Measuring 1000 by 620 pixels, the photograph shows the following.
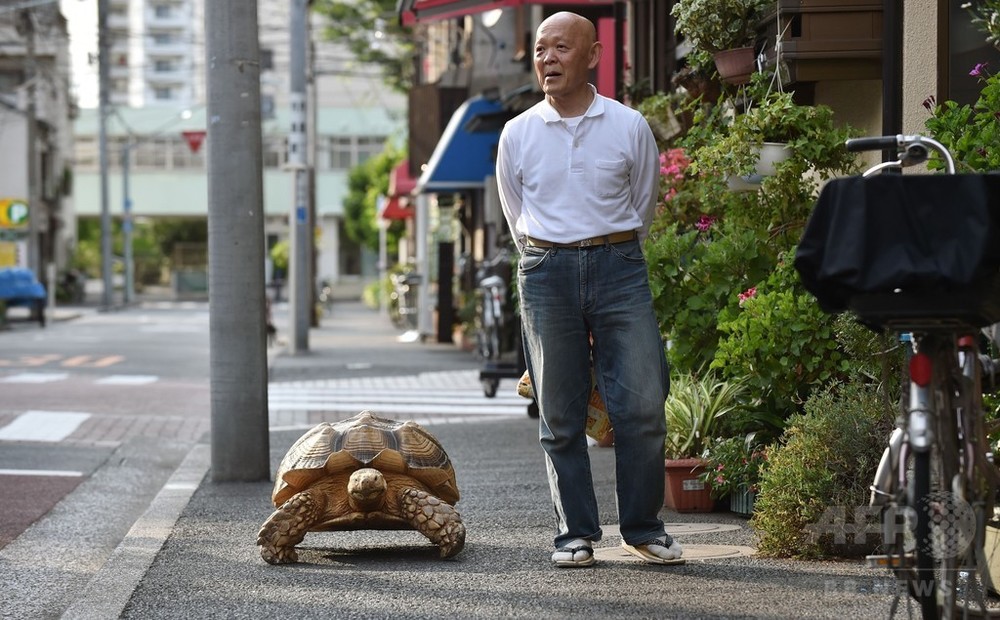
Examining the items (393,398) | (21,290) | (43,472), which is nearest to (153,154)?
(21,290)

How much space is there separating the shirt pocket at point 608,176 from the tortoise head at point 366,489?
1349mm

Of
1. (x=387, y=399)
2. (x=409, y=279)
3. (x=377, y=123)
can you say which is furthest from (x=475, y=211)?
(x=377, y=123)

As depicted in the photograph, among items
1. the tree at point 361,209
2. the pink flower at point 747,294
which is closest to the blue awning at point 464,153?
the pink flower at point 747,294

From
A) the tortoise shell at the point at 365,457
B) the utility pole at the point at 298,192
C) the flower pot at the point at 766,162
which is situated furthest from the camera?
the utility pole at the point at 298,192

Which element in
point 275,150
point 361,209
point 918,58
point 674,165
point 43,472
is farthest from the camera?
point 275,150

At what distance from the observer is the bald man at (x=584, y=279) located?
5.58 meters

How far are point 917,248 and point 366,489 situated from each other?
2.55 m

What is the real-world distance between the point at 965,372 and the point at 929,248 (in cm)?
44

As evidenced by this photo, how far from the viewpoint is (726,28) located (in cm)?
838

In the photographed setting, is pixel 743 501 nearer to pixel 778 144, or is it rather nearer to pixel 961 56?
pixel 778 144

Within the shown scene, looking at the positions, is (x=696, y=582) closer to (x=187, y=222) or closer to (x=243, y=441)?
(x=243, y=441)

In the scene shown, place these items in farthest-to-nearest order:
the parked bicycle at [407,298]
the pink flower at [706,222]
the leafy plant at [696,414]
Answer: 1. the parked bicycle at [407,298]
2. the pink flower at [706,222]
3. the leafy plant at [696,414]

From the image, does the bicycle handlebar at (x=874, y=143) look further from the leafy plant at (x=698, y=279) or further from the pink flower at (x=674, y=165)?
the pink flower at (x=674, y=165)

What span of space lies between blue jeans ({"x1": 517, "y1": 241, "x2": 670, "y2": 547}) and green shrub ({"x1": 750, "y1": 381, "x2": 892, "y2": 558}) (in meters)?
0.45
